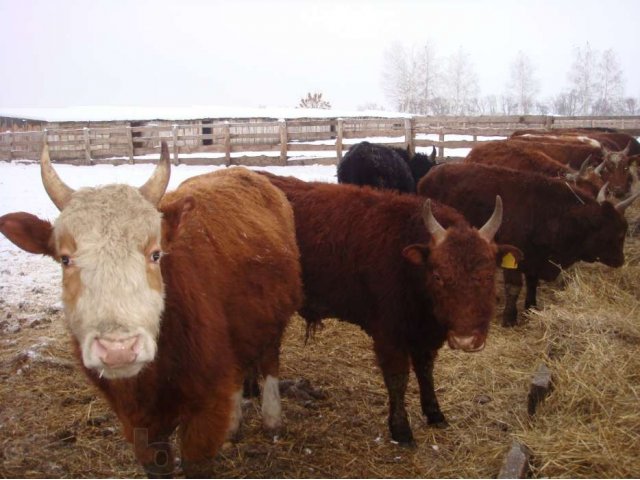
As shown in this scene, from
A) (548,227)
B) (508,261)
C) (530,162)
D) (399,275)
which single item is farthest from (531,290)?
(399,275)

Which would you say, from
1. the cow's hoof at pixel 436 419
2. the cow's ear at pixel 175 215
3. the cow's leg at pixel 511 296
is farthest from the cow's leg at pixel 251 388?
the cow's leg at pixel 511 296

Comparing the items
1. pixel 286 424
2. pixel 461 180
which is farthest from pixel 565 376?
pixel 461 180

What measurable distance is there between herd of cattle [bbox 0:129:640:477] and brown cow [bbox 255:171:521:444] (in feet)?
0.04

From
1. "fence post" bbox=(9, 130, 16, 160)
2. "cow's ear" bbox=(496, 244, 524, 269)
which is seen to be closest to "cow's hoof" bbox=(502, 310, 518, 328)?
"cow's ear" bbox=(496, 244, 524, 269)

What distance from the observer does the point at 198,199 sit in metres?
3.80

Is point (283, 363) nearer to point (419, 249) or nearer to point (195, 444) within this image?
point (419, 249)

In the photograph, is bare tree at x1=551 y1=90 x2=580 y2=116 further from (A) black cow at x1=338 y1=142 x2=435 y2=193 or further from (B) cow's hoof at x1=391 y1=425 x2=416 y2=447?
(B) cow's hoof at x1=391 y1=425 x2=416 y2=447

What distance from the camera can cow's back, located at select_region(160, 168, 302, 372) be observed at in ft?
11.0

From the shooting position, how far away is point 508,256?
15.0 feet

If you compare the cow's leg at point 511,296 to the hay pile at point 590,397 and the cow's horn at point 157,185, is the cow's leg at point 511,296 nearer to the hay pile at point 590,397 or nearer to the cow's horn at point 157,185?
the hay pile at point 590,397

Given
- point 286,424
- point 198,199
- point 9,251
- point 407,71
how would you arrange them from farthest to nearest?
point 407,71
point 9,251
point 286,424
point 198,199

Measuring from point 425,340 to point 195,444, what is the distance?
200 cm

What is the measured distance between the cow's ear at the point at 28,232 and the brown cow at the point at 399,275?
91.7 inches

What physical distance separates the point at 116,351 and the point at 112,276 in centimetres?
35
